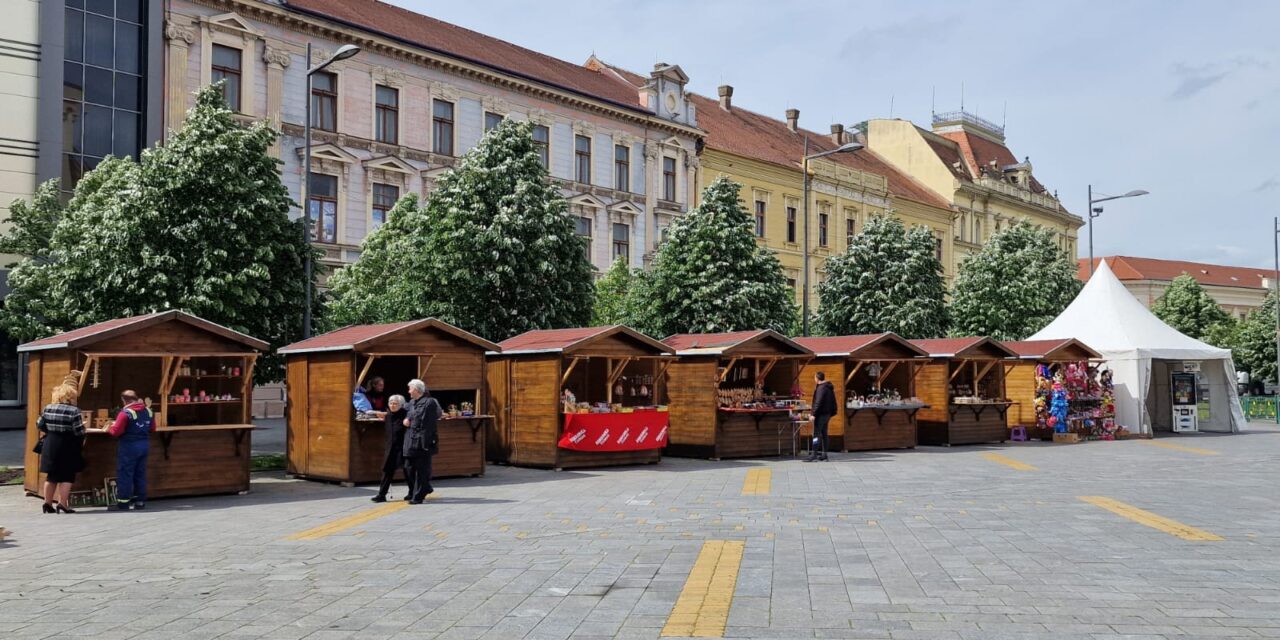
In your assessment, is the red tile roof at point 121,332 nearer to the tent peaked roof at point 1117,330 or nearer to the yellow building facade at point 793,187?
the tent peaked roof at point 1117,330

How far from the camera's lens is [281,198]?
23.6 metres

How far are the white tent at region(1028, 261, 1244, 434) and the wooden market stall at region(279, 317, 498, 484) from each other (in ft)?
74.0

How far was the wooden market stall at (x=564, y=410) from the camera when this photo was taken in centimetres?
2108

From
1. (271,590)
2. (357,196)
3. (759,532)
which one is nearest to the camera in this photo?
(271,590)

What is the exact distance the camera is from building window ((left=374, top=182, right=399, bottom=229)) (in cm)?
3975

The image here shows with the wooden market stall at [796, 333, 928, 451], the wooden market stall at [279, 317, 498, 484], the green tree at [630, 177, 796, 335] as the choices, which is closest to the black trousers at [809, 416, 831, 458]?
the wooden market stall at [796, 333, 928, 451]

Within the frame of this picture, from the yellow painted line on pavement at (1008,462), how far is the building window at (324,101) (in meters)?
24.2

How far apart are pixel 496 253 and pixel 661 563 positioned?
60.9 ft

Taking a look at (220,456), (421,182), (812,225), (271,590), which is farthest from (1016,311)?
(271,590)

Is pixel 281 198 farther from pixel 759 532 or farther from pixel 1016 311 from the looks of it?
pixel 1016 311

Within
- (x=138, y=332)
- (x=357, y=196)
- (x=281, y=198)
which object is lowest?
(x=138, y=332)

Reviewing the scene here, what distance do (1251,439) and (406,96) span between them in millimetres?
29907

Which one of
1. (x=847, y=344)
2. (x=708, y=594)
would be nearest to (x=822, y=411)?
(x=847, y=344)

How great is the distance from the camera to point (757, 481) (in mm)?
18859
